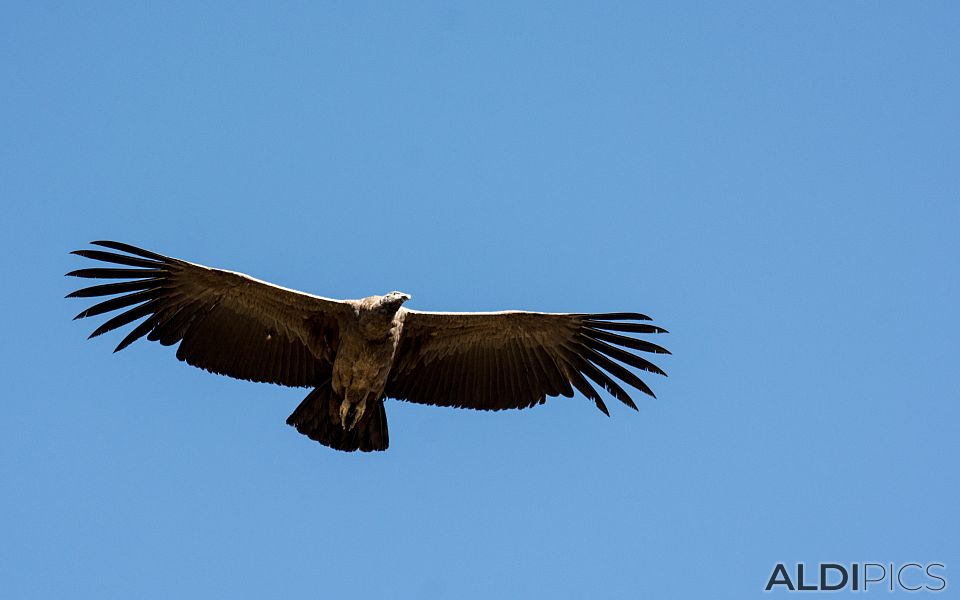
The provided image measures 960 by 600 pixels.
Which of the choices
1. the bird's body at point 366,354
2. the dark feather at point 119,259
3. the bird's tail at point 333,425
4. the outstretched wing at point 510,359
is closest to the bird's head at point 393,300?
the bird's body at point 366,354

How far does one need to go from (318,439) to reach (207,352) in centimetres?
156

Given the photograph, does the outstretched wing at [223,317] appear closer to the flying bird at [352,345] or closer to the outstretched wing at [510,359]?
the flying bird at [352,345]

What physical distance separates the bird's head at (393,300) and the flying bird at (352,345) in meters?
0.28

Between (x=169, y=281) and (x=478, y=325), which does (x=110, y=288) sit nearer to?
(x=169, y=281)

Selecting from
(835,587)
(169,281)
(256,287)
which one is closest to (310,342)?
(256,287)

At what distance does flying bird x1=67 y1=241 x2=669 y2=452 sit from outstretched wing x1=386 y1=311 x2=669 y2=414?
0.04 ft

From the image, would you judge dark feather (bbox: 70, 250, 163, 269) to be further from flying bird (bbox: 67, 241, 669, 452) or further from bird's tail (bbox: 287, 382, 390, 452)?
bird's tail (bbox: 287, 382, 390, 452)

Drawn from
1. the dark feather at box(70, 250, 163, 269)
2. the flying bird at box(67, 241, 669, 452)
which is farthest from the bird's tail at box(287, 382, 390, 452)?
the dark feather at box(70, 250, 163, 269)

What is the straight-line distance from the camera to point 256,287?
12.6 m

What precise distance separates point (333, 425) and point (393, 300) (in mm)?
1746

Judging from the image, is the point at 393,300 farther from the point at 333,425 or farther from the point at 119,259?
the point at 119,259

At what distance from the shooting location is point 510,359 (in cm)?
1324

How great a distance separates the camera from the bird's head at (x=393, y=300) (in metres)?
12.0

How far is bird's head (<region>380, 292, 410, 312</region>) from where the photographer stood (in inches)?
474
